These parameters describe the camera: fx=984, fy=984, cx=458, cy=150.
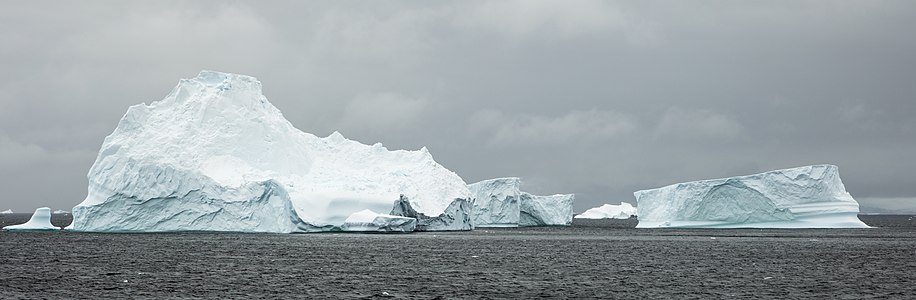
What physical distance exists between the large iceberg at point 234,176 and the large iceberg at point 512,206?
9.41m

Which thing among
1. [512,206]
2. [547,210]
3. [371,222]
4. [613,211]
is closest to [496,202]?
[512,206]

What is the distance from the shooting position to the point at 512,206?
2479 inches

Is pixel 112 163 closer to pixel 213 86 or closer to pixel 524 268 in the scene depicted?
pixel 213 86

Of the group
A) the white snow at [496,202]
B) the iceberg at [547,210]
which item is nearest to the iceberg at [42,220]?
the white snow at [496,202]

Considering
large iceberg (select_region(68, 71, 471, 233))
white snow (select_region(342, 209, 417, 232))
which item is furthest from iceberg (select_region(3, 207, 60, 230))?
white snow (select_region(342, 209, 417, 232))

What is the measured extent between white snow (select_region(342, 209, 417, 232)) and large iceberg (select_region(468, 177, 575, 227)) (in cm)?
1214

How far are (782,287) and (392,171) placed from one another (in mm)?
29026

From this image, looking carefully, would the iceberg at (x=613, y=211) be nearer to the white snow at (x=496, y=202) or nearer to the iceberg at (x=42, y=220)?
the white snow at (x=496, y=202)

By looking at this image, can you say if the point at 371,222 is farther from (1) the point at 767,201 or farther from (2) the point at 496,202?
(1) the point at 767,201

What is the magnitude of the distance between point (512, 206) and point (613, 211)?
6471 centimetres

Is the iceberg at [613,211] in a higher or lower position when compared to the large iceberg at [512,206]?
higher

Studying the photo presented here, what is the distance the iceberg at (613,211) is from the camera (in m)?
122

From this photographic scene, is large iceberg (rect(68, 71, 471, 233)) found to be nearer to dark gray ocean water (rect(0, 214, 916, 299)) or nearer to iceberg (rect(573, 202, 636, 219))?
dark gray ocean water (rect(0, 214, 916, 299))

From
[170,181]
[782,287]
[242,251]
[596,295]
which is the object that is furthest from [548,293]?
[170,181]
